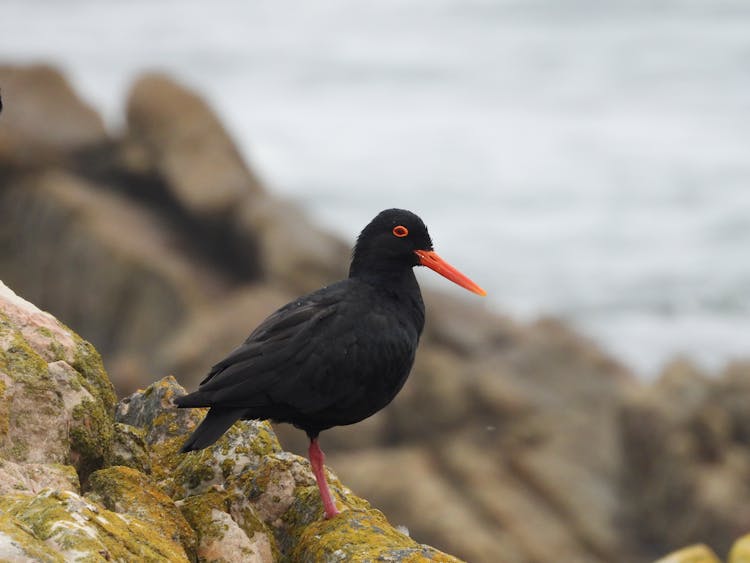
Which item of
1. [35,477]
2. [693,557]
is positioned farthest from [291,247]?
[35,477]

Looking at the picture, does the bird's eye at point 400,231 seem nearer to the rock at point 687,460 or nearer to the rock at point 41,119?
the rock at point 687,460

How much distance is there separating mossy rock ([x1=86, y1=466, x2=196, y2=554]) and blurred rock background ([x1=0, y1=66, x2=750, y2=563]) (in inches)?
343

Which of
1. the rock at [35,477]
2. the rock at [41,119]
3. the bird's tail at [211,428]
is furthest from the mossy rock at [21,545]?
the rock at [41,119]

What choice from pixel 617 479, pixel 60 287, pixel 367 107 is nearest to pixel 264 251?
pixel 60 287

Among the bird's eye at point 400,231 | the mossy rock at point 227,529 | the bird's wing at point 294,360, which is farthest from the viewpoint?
the bird's eye at point 400,231

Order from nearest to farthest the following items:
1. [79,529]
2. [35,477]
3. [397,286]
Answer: [79,529], [35,477], [397,286]

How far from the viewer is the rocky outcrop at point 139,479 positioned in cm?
420

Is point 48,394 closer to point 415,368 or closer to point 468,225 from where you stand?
point 415,368

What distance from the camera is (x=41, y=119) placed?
21547 mm

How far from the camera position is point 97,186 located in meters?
20.5

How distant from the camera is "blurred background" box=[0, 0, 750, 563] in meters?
14.3

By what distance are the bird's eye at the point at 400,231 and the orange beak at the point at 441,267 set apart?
132 mm

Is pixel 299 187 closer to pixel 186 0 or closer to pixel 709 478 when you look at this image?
pixel 709 478

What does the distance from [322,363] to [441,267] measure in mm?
1439
